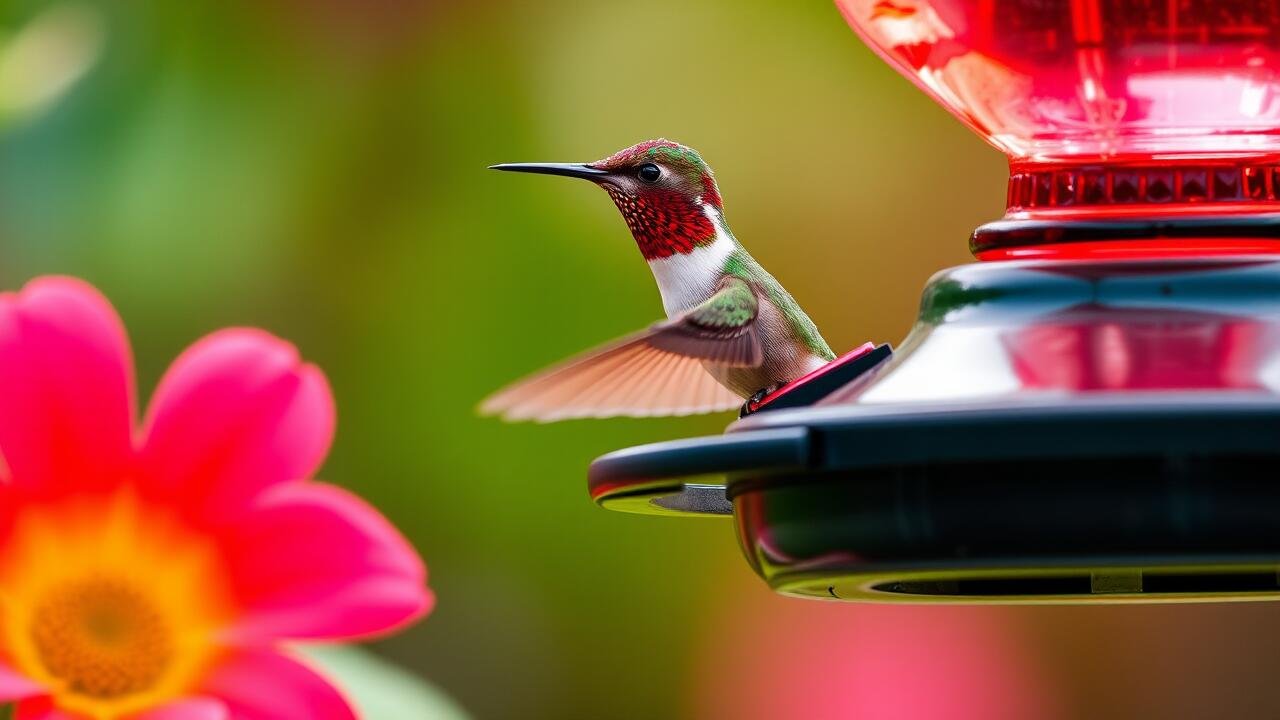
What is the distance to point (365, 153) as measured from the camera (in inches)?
177

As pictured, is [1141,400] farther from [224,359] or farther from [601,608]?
[601,608]

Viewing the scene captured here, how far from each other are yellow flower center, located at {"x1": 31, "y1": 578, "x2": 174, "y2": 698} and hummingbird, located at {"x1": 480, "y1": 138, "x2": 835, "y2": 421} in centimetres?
38

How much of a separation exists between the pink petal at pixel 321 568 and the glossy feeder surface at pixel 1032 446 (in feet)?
1.08

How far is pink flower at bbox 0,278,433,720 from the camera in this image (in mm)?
1396

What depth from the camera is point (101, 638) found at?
1.52 m

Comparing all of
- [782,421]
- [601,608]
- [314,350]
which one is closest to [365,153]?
[314,350]

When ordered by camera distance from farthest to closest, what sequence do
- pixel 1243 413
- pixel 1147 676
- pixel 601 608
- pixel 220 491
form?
1. pixel 1147 676
2. pixel 601 608
3. pixel 220 491
4. pixel 1243 413

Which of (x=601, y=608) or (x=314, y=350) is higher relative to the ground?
(x=314, y=350)

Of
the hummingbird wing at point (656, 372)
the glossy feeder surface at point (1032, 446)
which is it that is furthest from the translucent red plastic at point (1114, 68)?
the hummingbird wing at point (656, 372)

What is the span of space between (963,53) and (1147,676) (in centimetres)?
365

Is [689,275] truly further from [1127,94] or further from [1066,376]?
[1066,376]

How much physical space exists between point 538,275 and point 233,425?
9.53 ft

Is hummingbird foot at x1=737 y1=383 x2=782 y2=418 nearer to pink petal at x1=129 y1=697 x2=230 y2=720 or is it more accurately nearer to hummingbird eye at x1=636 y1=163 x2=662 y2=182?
hummingbird eye at x1=636 y1=163 x2=662 y2=182

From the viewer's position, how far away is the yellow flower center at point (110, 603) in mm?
1428
